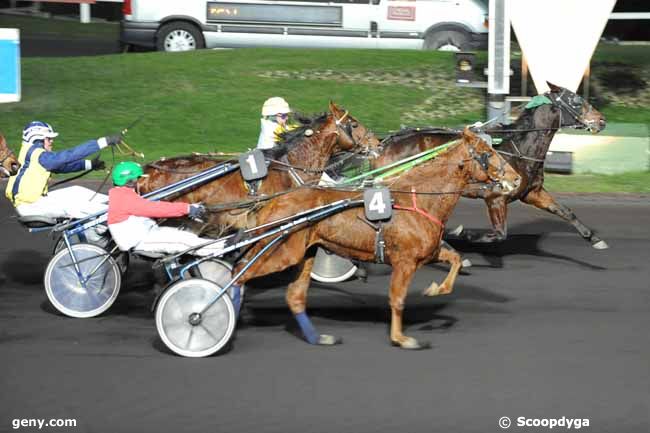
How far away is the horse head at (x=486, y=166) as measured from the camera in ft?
29.2

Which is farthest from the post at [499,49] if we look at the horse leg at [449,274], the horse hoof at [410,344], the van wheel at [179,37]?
the van wheel at [179,37]

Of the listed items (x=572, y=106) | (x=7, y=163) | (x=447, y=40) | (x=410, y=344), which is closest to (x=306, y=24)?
(x=447, y=40)

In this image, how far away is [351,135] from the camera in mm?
10680

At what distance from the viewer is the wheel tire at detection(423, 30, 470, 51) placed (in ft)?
72.4

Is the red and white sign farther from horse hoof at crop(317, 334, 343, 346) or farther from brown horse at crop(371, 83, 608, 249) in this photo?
horse hoof at crop(317, 334, 343, 346)

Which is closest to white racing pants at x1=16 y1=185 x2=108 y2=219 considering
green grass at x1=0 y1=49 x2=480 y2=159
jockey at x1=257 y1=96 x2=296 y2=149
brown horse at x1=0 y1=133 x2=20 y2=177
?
brown horse at x1=0 y1=133 x2=20 y2=177

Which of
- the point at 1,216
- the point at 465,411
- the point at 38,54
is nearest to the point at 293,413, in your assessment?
the point at 465,411

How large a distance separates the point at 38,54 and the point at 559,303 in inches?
684

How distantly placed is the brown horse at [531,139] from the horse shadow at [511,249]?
36cm

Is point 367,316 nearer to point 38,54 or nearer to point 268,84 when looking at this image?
point 268,84

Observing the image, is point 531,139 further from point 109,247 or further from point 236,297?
point 109,247

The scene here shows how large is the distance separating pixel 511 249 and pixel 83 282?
508 cm

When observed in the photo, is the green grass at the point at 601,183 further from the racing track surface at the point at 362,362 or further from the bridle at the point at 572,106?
the racing track surface at the point at 362,362

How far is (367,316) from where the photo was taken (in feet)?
32.3
